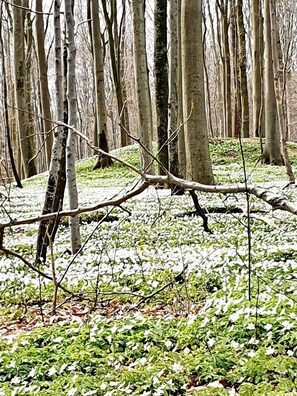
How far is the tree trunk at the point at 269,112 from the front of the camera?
1361 centimetres

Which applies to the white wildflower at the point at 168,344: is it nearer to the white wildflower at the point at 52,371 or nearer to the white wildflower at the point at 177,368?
the white wildflower at the point at 177,368

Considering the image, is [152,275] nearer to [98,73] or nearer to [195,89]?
[195,89]

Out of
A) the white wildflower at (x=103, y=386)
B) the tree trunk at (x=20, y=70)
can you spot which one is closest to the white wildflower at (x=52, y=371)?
the white wildflower at (x=103, y=386)

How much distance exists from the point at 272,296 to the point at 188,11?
7.97m

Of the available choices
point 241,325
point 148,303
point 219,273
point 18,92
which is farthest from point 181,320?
point 18,92

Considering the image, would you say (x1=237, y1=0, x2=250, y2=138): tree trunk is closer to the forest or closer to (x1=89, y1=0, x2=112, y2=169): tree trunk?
(x1=89, y1=0, x2=112, y2=169): tree trunk

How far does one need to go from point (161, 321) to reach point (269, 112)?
12822 mm

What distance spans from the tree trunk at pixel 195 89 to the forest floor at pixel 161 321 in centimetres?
322

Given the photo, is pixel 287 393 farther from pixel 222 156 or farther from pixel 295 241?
pixel 222 156

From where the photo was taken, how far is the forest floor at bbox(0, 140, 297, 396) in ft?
9.00

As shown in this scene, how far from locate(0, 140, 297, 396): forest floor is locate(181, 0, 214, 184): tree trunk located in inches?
127

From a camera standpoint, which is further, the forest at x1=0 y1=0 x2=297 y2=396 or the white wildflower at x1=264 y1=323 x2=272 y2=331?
the white wildflower at x1=264 y1=323 x2=272 y2=331

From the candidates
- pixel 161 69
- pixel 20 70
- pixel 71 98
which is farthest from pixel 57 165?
pixel 20 70

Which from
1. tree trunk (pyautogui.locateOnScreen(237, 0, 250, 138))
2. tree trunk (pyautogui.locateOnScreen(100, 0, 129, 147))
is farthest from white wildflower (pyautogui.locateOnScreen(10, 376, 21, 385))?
tree trunk (pyautogui.locateOnScreen(237, 0, 250, 138))
